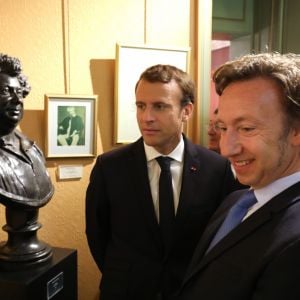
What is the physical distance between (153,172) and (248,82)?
777 mm

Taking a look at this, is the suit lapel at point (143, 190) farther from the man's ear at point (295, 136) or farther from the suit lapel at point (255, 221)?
the man's ear at point (295, 136)

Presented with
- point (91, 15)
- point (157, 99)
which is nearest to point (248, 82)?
point (157, 99)

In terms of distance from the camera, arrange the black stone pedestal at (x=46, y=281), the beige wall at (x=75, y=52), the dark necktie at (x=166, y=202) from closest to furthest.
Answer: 1. the black stone pedestal at (x=46, y=281)
2. the dark necktie at (x=166, y=202)
3. the beige wall at (x=75, y=52)

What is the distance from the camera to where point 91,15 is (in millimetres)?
2088

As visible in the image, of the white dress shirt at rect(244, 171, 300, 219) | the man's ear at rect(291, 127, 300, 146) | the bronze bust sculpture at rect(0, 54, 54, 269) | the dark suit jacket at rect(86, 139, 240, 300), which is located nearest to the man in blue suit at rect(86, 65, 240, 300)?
the dark suit jacket at rect(86, 139, 240, 300)

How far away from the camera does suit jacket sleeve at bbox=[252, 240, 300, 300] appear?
0.75 meters

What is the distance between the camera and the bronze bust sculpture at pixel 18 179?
1348mm

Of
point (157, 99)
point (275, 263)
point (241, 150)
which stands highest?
point (157, 99)

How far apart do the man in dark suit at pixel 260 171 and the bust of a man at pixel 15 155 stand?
29.9 inches

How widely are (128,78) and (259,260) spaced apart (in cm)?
155

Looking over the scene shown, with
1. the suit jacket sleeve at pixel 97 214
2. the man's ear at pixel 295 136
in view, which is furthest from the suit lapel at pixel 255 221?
the suit jacket sleeve at pixel 97 214

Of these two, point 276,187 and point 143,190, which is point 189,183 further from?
point 276,187

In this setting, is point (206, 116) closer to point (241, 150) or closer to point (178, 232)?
point (178, 232)

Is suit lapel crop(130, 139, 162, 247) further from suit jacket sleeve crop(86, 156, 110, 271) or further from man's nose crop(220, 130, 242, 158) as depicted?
man's nose crop(220, 130, 242, 158)
